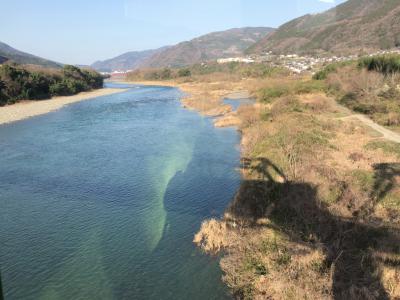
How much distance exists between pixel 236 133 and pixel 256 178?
14.1m

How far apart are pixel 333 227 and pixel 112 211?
915 centimetres

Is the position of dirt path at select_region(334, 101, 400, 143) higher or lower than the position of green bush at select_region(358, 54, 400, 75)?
lower

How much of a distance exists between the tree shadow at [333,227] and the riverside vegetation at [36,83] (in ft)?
160

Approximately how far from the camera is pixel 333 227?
11625mm

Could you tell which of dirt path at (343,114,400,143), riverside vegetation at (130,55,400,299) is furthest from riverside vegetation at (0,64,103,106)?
dirt path at (343,114,400,143)

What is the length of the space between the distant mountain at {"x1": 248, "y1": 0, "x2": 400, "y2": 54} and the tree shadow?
107825 mm

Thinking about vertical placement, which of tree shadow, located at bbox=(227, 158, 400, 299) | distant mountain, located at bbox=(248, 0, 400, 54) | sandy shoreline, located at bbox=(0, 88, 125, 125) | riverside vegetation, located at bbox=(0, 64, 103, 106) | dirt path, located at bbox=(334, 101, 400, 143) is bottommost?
sandy shoreline, located at bbox=(0, 88, 125, 125)

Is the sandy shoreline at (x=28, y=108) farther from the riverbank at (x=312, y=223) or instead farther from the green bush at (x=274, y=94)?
the riverbank at (x=312, y=223)

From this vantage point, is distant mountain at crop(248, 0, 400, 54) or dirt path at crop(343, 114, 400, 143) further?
distant mountain at crop(248, 0, 400, 54)

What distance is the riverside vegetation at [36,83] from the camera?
52781 mm

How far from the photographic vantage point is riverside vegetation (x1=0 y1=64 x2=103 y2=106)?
52.8 metres

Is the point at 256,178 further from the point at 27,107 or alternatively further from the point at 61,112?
the point at 27,107

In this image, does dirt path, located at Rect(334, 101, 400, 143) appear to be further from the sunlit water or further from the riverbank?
the sunlit water

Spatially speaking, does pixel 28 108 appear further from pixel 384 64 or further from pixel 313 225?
pixel 313 225
